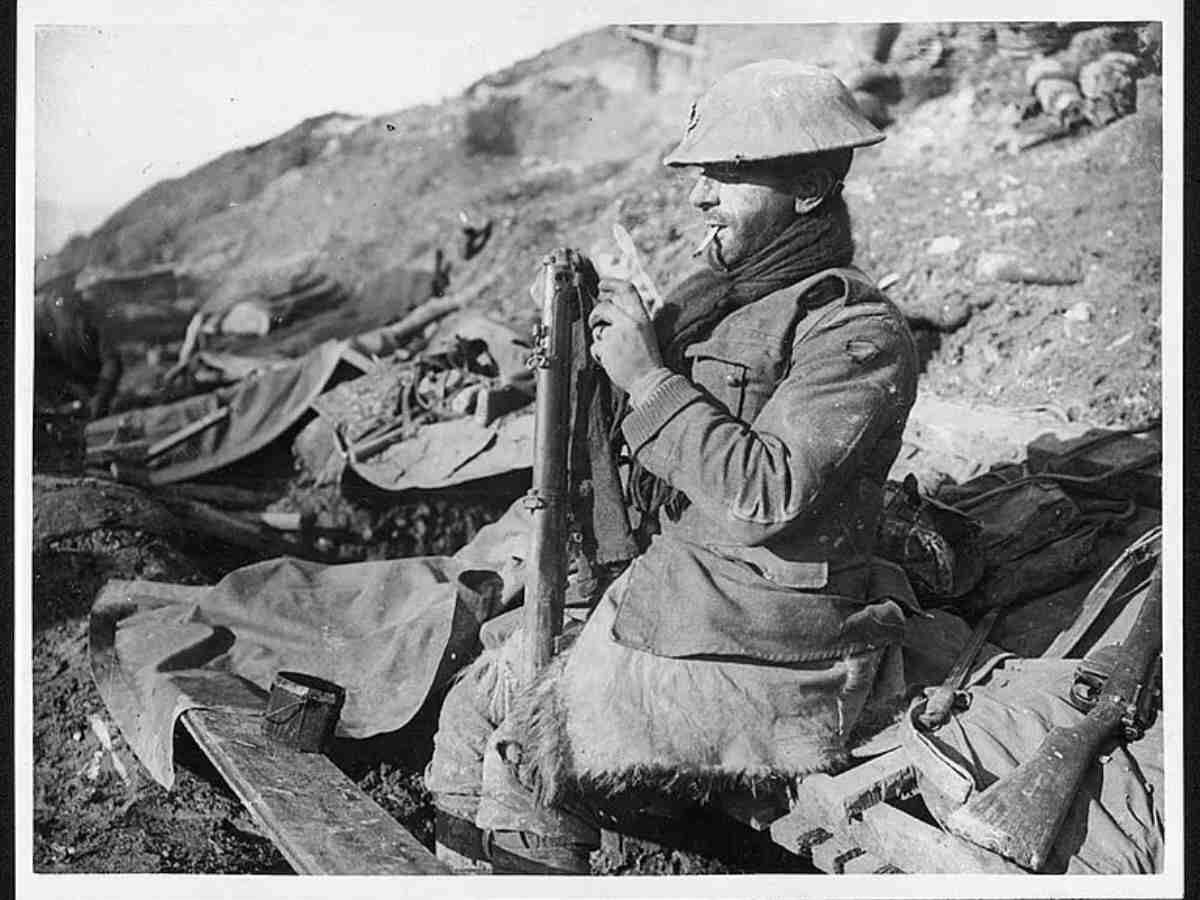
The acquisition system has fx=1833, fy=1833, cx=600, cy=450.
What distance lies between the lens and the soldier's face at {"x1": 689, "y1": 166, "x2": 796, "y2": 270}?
144 inches

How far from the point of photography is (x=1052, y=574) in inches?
161

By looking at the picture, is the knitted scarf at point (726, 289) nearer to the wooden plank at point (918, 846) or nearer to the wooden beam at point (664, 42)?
the wooden plank at point (918, 846)

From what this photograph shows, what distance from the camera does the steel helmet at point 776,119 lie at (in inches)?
141

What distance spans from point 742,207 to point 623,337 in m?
0.36

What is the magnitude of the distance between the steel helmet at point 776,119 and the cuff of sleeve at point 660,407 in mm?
467

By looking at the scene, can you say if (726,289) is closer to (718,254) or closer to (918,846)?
(718,254)

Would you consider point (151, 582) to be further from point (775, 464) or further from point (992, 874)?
point (992, 874)

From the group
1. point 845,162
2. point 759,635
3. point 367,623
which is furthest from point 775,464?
point 367,623

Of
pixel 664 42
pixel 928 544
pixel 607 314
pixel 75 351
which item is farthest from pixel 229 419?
pixel 928 544

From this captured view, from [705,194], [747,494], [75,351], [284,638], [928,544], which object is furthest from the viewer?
[75,351]

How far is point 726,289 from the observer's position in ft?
12.2

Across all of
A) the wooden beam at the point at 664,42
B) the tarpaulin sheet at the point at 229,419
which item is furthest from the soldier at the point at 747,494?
the tarpaulin sheet at the point at 229,419

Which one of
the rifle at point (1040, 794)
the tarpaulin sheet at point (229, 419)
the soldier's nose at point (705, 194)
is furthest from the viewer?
the tarpaulin sheet at point (229, 419)

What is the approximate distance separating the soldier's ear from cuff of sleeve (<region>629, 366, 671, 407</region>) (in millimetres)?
435
